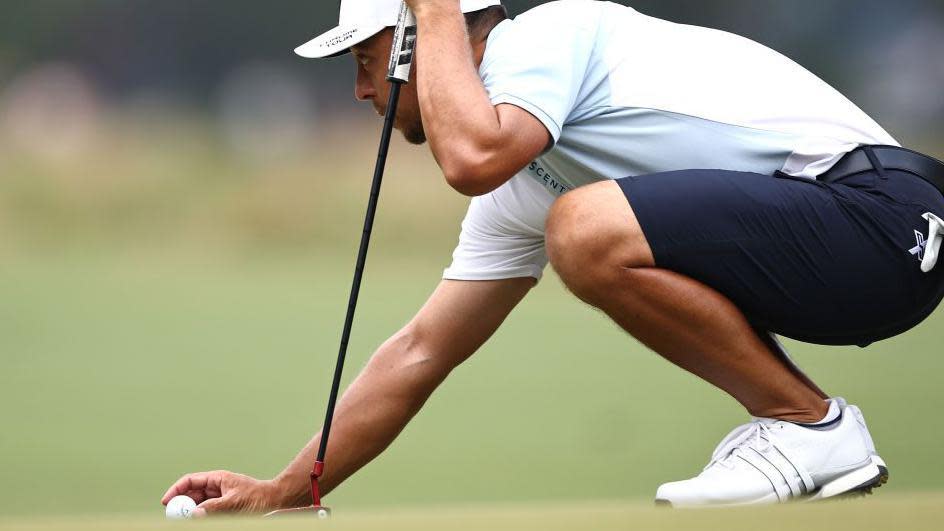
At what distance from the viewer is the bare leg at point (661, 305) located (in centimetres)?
347

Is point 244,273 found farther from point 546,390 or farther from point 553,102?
point 553,102

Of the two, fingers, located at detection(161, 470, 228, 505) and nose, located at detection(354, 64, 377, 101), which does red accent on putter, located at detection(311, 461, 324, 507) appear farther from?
nose, located at detection(354, 64, 377, 101)

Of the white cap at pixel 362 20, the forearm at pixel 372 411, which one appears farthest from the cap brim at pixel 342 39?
the forearm at pixel 372 411

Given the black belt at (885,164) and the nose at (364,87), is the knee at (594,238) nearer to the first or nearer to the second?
the black belt at (885,164)

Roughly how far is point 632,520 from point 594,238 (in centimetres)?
84

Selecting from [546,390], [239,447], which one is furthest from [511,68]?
[546,390]

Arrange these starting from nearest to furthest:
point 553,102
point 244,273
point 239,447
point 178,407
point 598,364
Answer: point 553,102 < point 239,447 < point 178,407 < point 598,364 < point 244,273

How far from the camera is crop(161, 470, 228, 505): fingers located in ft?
13.3

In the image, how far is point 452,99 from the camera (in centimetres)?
344

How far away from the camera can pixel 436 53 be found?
3523mm

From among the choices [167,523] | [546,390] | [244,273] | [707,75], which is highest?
[707,75]

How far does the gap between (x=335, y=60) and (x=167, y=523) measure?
516 inches

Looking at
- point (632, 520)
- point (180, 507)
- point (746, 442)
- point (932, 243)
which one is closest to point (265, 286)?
Result: point (180, 507)

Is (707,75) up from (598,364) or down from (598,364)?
up
